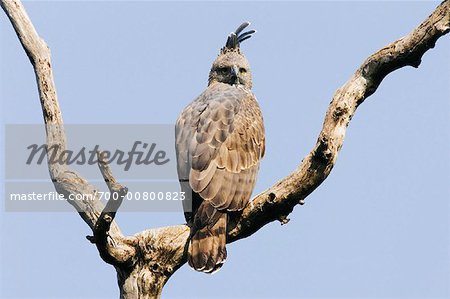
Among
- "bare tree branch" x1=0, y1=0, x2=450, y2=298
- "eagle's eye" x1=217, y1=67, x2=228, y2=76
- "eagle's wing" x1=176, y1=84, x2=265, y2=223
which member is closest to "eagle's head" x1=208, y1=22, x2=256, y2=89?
"eagle's eye" x1=217, y1=67, x2=228, y2=76

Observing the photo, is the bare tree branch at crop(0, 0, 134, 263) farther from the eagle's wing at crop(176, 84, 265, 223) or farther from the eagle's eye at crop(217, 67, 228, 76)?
the eagle's eye at crop(217, 67, 228, 76)

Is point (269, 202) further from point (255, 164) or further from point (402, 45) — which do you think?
point (402, 45)

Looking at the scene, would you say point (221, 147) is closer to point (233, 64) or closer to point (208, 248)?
point (208, 248)

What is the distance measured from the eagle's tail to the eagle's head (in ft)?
9.49

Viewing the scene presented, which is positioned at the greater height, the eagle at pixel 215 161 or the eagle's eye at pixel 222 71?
the eagle's eye at pixel 222 71

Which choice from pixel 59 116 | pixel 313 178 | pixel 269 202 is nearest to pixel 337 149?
pixel 313 178

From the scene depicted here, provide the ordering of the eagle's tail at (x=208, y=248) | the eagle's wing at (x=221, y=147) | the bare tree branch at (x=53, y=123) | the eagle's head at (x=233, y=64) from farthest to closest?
the eagle's head at (x=233, y=64) → the eagle's wing at (x=221, y=147) → the eagle's tail at (x=208, y=248) → the bare tree branch at (x=53, y=123)

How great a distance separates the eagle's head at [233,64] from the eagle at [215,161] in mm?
649

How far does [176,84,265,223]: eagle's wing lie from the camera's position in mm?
7605

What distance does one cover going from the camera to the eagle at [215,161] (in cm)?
743

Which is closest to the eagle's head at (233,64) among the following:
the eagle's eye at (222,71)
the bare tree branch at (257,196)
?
the eagle's eye at (222,71)

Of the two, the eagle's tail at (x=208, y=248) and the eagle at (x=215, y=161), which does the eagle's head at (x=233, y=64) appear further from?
the eagle's tail at (x=208, y=248)

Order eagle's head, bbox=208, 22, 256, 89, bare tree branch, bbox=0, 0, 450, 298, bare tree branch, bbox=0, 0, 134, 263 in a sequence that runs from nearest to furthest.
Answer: bare tree branch, bbox=0, 0, 450, 298
bare tree branch, bbox=0, 0, 134, 263
eagle's head, bbox=208, 22, 256, 89

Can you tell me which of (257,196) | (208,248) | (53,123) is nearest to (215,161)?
(257,196)
